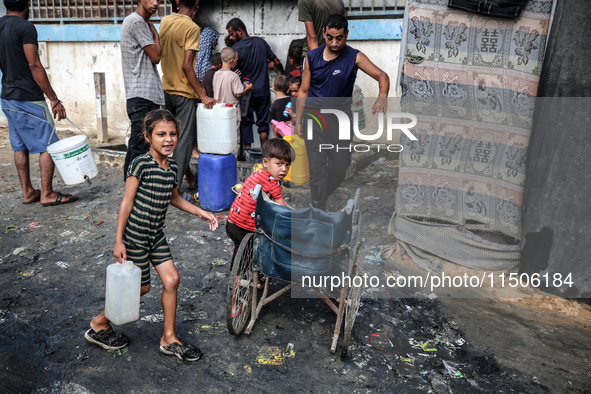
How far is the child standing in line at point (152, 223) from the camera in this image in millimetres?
2668

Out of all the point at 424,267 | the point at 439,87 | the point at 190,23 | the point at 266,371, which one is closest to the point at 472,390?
the point at 266,371

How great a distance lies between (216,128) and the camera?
17.2ft

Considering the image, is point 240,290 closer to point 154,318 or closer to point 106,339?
point 154,318

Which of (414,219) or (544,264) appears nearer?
(544,264)

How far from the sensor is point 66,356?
2799 millimetres

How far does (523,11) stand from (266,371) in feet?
11.0

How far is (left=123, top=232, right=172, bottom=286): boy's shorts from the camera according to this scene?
107 inches

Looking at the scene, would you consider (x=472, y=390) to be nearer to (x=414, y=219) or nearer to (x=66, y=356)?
(x=414, y=219)

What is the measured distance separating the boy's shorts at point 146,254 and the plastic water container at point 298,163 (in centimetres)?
302

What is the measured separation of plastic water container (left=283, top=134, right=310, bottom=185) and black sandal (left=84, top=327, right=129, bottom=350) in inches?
129

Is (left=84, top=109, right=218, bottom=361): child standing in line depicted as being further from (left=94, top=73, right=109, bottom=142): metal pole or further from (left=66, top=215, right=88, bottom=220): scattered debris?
(left=94, top=73, right=109, bottom=142): metal pole

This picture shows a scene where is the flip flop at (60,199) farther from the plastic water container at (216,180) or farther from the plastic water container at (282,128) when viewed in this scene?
the plastic water container at (282,128)

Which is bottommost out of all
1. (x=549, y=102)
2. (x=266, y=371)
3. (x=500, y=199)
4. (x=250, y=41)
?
(x=266, y=371)

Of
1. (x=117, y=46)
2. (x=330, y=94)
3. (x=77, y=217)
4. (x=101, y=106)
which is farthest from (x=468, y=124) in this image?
(x=117, y=46)
